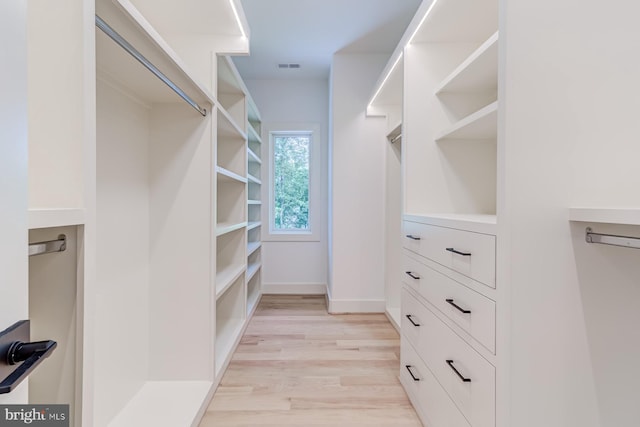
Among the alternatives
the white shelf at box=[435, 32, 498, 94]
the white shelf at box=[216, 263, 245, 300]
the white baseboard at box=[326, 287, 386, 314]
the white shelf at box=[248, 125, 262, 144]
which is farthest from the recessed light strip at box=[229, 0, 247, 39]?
the white baseboard at box=[326, 287, 386, 314]

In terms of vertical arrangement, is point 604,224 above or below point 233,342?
above

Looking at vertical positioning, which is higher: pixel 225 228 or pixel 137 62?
pixel 137 62

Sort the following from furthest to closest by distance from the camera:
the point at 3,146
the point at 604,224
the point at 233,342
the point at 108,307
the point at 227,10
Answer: the point at 233,342
the point at 227,10
the point at 108,307
the point at 604,224
the point at 3,146

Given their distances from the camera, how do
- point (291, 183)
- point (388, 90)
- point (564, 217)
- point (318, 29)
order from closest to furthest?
point (564, 217)
point (388, 90)
point (318, 29)
point (291, 183)

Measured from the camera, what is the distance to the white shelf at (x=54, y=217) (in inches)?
25.1

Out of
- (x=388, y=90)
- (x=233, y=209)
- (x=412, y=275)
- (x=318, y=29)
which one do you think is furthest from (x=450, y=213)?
(x=318, y=29)

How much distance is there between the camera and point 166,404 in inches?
62.9

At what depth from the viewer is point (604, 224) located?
35.5 inches

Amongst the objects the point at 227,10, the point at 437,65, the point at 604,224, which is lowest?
the point at 604,224

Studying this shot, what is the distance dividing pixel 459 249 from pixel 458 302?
0.67 ft

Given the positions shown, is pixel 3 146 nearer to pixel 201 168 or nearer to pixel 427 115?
pixel 201 168

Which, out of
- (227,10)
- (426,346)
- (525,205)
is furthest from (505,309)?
(227,10)

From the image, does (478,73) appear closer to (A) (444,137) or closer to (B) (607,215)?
(A) (444,137)

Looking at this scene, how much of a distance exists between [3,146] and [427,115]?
1.79 metres
